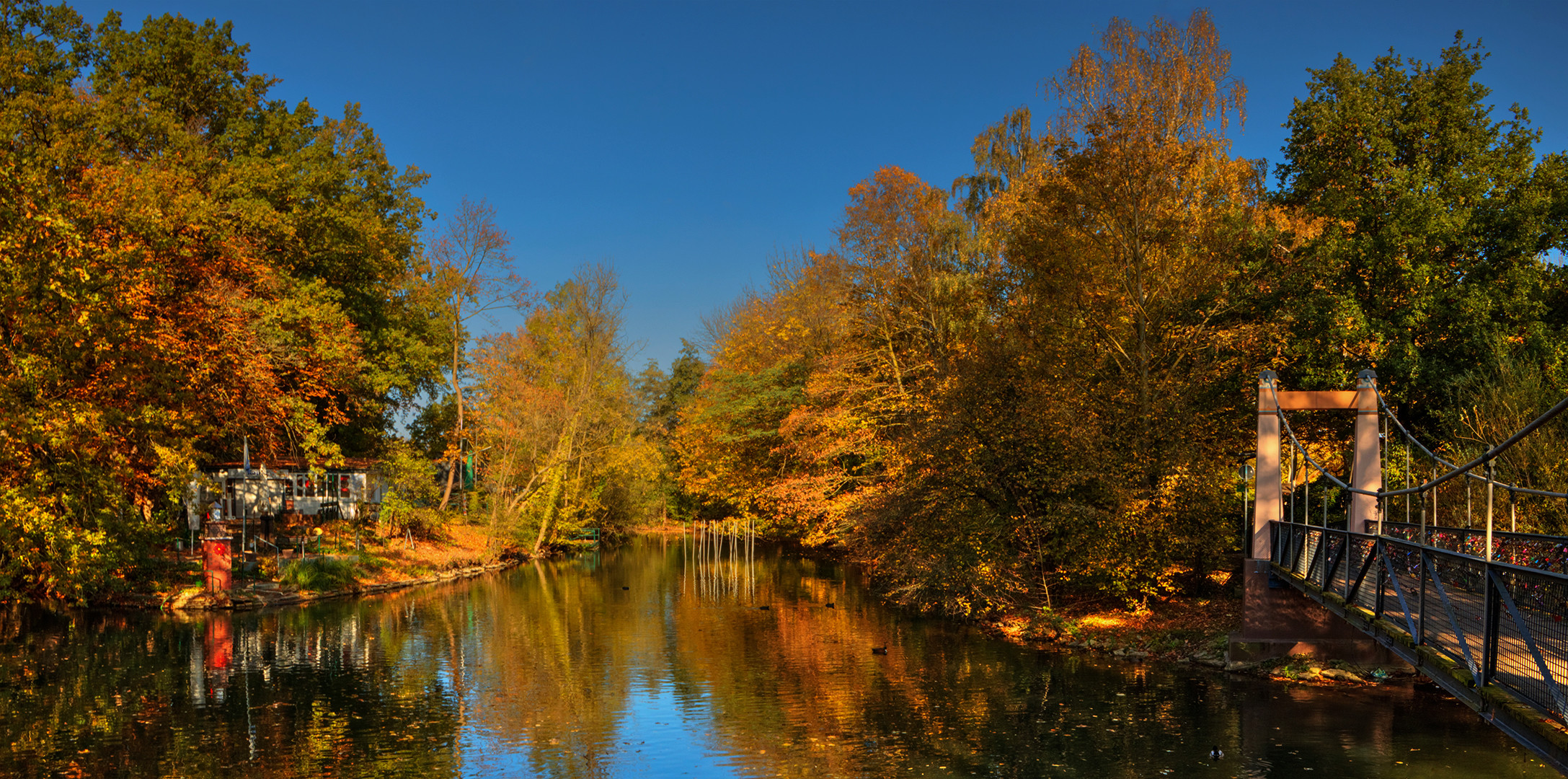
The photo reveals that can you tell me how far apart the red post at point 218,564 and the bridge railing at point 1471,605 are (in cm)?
2301

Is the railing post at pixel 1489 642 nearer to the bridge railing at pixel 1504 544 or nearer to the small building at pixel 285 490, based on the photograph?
the bridge railing at pixel 1504 544

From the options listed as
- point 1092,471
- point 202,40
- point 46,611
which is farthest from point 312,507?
point 1092,471

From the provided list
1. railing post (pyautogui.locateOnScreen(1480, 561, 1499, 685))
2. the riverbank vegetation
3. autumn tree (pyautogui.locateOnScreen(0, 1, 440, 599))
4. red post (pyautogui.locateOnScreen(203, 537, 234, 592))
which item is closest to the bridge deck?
railing post (pyautogui.locateOnScreen(1480, 561, 1499, 685))

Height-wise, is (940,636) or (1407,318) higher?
(1407,318)

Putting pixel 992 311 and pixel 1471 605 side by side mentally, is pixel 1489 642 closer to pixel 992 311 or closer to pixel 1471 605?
pixel 1471 605

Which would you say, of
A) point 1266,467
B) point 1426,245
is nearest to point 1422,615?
point 1266,467

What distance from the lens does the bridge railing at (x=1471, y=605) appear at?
6.87 metres

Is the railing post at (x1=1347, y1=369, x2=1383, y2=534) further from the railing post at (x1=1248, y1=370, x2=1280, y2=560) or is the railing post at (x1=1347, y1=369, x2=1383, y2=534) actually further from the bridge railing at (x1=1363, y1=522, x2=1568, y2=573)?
the railing post at (x1=1248, y1=370, x2=1280, y2=560)

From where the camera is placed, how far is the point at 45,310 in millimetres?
18438

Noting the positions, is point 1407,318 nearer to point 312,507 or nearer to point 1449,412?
point 1449,412

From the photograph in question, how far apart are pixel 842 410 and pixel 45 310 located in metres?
20.6

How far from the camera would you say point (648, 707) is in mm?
14438

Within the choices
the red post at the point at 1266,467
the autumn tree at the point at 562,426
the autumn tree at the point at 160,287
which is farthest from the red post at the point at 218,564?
the red post at the point at 1266,467

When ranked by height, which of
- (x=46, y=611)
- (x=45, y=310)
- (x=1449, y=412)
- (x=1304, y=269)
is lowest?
(x=46, y=611)
